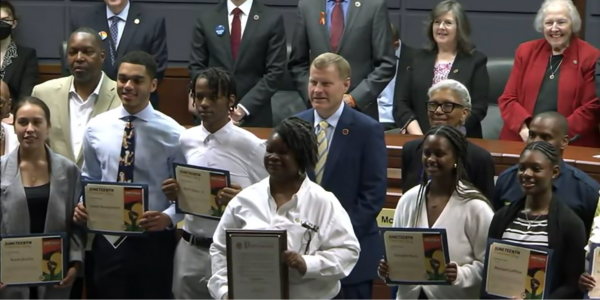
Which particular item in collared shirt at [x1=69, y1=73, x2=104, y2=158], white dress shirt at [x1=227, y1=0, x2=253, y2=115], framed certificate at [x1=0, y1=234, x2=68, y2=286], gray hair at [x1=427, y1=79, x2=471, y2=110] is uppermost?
white dress shirt at [x1=227, y1=0, x2=253, y2=115]

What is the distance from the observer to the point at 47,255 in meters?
4.43

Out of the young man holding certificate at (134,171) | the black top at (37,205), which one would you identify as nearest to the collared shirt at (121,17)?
the young man holding certificate at (134,171)

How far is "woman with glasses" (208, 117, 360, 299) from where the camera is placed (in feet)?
12.6

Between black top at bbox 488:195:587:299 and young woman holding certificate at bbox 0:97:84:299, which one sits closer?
black top at bbox 488:195:587:299

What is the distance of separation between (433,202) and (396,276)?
337 mm

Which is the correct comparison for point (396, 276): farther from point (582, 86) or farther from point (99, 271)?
point (582, 86)

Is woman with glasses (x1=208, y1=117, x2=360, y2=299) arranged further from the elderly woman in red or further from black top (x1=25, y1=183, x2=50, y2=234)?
the elderly woman in red

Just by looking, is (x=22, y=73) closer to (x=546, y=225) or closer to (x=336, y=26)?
(x=336, y=26)

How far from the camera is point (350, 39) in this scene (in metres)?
6.05

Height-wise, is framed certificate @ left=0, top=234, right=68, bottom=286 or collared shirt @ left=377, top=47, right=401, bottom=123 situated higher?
collared shirt @ left=377, top=47, right=401, bottom=123

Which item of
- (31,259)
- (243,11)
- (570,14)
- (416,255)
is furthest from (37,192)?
(570,14)

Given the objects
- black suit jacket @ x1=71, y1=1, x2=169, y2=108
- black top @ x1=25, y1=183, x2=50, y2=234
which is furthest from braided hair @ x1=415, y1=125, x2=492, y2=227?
black suit jacket @ x1=71, y1=1, x2=169, y2=108

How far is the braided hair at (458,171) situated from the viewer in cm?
413

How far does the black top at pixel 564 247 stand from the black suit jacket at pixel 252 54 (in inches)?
93.8
